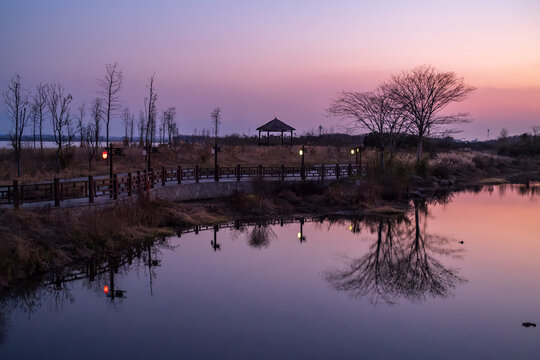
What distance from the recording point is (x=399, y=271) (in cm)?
1365

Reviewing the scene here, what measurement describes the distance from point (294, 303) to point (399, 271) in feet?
14.8

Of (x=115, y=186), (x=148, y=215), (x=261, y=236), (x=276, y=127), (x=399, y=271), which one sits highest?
(x=276, y=127)

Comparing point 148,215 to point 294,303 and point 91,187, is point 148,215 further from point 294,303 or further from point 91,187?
point 294,303

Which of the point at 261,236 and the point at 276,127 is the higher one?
the point at 276,127

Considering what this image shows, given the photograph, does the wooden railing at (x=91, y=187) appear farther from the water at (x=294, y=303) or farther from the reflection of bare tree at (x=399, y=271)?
the reflection of bare tree at (x=399, y=271)

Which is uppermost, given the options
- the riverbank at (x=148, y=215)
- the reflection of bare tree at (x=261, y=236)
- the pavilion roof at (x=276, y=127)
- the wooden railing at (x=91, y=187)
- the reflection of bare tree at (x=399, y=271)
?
the pavilion roof at (x=276, y=127)

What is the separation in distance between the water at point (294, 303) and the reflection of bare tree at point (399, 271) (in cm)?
5

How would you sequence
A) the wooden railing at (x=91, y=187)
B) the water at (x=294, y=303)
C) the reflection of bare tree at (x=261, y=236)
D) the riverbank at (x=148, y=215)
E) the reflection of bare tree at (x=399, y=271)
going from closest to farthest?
the water at (x=294, y=303)
the reflection of bare tree at (x=399, y=271)
the riverbank at (x=148, y=215)
the wooden railing at (x=91, y=187)
the reflection of bare tree at (x=261, y=236)

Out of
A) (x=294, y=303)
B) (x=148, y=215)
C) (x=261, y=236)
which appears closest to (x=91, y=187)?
(x=148, y=215)

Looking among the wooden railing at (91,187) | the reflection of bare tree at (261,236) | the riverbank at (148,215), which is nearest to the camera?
the riverbank at (148,215)

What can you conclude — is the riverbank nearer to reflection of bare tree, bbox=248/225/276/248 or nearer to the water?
the water

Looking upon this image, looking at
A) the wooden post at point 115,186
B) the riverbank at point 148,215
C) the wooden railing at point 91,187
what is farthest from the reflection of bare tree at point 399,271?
the wooden railing at point 91,187

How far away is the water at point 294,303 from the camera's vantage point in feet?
27.0

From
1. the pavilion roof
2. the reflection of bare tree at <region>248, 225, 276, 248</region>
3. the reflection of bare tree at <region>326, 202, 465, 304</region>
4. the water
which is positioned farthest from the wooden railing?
the pavilion roof
